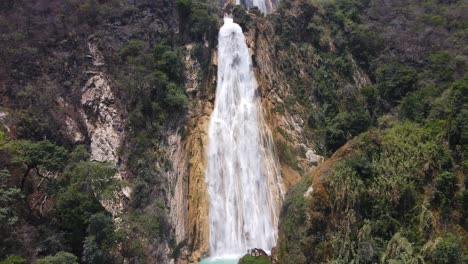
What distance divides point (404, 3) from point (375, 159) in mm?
28427

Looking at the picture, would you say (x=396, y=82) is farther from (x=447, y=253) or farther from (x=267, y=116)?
(x=447, y=253)

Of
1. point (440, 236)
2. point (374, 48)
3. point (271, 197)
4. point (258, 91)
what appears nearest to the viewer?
point (440, 236)

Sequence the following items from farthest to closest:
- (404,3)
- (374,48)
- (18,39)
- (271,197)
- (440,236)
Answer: (404,3)
(374,48)
(271,197)
(18,39)
(440,236)

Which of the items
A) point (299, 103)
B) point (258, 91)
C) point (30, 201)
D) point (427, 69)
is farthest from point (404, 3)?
point (30, 201)

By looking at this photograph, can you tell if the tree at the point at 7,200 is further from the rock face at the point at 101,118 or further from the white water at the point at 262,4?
the white water at the point at 262,4

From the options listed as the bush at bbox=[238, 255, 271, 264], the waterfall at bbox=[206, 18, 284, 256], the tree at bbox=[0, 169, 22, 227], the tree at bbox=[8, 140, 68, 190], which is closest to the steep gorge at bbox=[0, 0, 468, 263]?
the tree at bbox=[8, 140, 68, 190]

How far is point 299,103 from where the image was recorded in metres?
37.5

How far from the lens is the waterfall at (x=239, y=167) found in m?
29.3

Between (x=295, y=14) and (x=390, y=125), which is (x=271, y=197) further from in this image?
(x=295, y=14)

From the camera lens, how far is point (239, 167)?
31609 millimetres

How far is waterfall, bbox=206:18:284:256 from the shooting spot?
2930cm

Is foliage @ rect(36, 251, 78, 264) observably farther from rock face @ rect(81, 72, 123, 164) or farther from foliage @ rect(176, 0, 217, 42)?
foliage @ rect(176, 0, 217, 42)

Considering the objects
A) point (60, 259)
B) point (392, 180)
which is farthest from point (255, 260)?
point (60, 259)

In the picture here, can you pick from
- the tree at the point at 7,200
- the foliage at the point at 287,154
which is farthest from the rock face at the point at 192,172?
the tree at the point at 7,200
